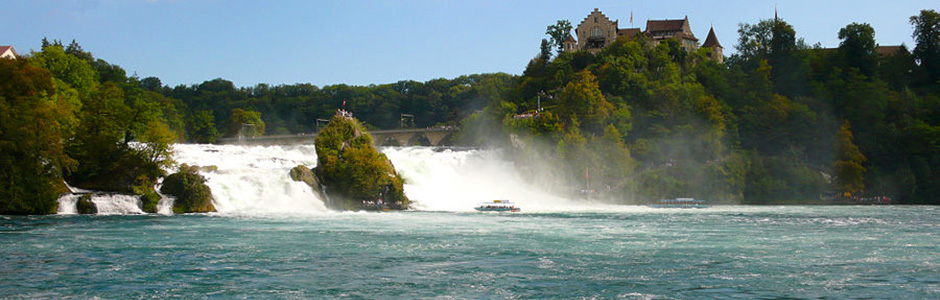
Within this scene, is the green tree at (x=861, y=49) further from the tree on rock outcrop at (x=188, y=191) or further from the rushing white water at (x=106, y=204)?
the rushing white water at (x=106, y=204)

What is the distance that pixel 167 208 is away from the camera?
146 feet

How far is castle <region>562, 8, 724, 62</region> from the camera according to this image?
103 m

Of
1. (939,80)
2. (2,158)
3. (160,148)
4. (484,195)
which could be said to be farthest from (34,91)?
(939,80)

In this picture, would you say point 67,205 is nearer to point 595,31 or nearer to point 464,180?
point 464,180

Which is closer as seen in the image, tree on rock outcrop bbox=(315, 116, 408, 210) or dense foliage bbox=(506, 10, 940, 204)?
tree on rock outcrop bbox=(315, 116, 408, 210)

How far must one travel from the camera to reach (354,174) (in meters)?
49.8

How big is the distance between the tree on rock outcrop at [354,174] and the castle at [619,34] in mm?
53793

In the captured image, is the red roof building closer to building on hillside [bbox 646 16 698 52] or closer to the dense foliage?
the dense foliage

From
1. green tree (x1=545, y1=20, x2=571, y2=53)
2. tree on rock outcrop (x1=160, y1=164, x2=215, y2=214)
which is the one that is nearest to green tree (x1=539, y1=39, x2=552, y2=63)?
green tree (x1=545, y1=20, x2=571, y2=53)

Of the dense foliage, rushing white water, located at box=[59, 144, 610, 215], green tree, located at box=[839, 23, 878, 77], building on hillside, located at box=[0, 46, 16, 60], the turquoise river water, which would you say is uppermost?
green tree, located at box=[839, 23, 878, 77]

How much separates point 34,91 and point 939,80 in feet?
257

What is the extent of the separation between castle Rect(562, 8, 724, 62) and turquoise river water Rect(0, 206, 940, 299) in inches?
2559

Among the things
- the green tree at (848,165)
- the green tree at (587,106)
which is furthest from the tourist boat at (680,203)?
the green tree at (848,165)

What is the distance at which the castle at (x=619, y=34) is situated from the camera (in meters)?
103
